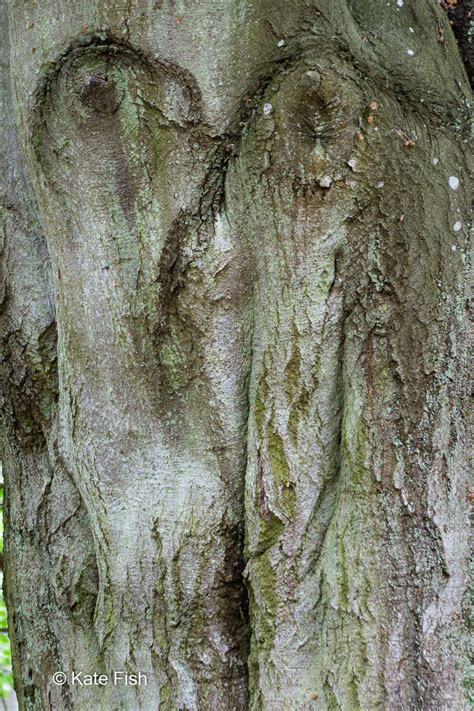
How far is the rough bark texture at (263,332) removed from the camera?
1542 millimetres

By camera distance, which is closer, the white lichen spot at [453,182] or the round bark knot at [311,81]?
the round bark knot at [311,81]

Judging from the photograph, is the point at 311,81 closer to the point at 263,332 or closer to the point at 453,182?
the point at 453,182

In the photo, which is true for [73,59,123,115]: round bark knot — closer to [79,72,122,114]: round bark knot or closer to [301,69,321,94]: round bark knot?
[79,72,122,114]: round bark knot

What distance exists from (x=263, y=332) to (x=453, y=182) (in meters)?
0.49

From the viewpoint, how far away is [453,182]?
5.33ft

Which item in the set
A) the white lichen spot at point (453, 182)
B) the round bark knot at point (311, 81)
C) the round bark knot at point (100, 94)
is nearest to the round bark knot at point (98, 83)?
the round bark knot at point (100, 94)

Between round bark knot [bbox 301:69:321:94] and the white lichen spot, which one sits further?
the white lichen spot

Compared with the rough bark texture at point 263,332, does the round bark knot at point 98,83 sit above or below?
above

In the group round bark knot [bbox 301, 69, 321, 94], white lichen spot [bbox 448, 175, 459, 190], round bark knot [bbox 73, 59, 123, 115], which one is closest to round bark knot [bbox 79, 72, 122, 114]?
round bark knot [bbox 73, 59, 123, 115]

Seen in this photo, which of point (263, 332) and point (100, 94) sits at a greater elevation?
point (100, 94)

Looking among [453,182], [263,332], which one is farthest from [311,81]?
[263,332]

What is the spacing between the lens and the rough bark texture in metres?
1.54

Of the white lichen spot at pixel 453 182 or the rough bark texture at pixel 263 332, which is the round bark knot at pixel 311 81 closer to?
the rough bark texture at pixel 263 332

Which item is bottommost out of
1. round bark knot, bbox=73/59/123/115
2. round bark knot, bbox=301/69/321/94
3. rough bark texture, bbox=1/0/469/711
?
rough bark texture, bbox=1/0/469/711
